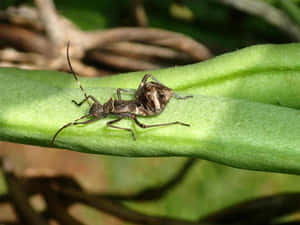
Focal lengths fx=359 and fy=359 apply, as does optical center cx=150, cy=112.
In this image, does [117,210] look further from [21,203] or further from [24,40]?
[24,40]

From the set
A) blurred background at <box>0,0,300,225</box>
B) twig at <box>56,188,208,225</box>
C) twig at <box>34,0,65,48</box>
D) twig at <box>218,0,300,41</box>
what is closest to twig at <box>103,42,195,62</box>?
blurred background at <box>0,0,300,225</box>

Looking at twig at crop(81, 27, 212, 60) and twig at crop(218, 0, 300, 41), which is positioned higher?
twig at crop(218, 0, 300, 41)

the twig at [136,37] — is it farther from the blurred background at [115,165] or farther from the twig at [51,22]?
the twig at [51,22]

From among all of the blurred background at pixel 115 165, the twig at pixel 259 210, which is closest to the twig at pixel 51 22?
the blurred background at pixel 115 165

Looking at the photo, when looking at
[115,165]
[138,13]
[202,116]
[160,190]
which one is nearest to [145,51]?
[138,13]

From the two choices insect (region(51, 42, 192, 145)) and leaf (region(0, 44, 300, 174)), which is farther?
insect (region(51, 42, 192, 145))

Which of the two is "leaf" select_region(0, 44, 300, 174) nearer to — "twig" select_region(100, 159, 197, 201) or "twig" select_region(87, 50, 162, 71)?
"twig" select_region(87, 50, 162, 71)

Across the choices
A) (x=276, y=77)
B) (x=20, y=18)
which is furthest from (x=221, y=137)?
(x=20, y=18)
